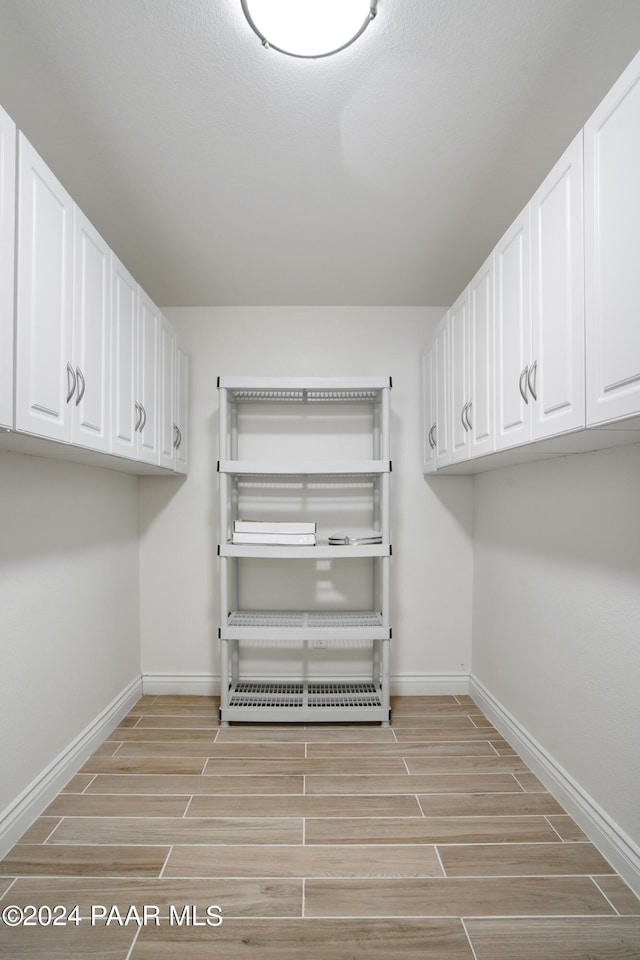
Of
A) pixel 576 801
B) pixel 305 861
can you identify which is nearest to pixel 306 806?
pixel 305 861

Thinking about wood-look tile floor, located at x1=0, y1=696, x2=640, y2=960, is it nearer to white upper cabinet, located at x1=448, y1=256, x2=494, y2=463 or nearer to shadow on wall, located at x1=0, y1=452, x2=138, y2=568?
shadow on wall, located at x1=0, y1=452, x2=138, y2=568

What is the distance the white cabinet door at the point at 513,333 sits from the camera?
1601 millimetres

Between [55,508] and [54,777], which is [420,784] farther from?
[55,508]

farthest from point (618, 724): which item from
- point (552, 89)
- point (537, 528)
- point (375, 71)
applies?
point (375, 71)

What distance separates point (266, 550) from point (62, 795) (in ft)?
4.23

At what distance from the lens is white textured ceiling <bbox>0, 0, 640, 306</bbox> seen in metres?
1.26

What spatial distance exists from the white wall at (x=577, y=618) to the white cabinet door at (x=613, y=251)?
50 cm

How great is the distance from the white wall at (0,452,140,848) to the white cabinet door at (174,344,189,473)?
0.35 metres

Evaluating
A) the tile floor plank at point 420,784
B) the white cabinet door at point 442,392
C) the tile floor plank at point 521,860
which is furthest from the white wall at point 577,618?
the white cabinet door at point 442,392

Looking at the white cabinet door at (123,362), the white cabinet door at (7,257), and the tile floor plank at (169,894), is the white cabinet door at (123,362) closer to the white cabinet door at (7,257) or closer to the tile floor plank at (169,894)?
the white cabinet door at (7,257)

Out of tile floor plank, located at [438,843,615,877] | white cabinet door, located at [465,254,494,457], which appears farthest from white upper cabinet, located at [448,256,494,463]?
tile floor plank, located at [438,843,615,877]

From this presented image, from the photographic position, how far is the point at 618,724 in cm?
159

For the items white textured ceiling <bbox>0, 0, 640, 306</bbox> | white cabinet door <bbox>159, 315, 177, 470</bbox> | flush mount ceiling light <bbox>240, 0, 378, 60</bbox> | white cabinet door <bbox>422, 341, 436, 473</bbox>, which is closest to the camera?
flush mount ceiling light <bbox>240, 0, 378, 60</bbox>

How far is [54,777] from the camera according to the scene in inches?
76.9
